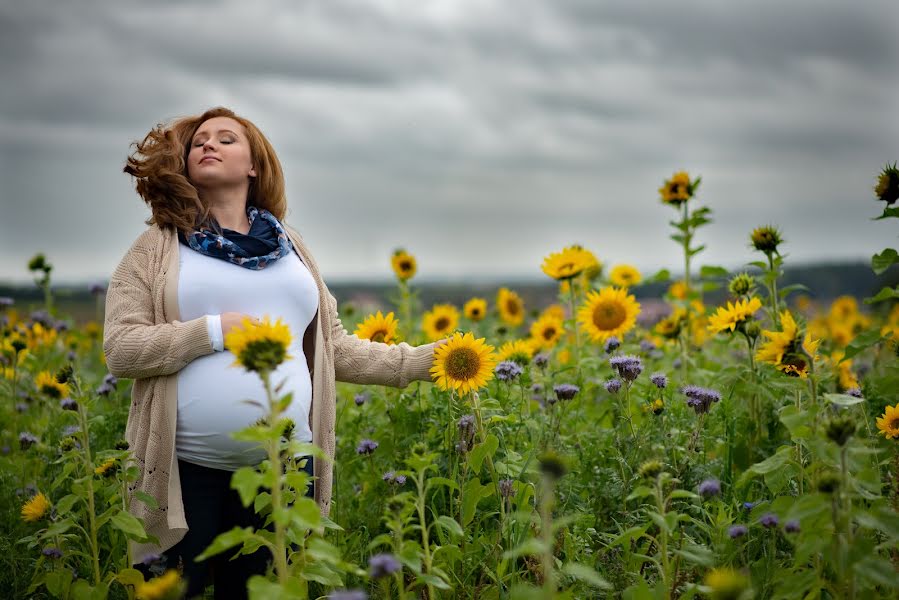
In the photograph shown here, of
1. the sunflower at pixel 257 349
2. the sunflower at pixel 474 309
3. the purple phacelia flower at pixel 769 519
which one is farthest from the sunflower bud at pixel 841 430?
the sunflower at pixel 474 309

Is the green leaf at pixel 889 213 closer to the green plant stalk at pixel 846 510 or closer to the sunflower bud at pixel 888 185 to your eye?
the sunflower bud at pixel 888 185

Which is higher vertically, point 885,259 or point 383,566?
point 885,259

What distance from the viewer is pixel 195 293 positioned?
9.46 feet

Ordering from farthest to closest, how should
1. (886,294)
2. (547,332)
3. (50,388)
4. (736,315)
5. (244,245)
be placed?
1. (547,332)
2. (50,388)
3. (736,315)
4. (244,245)
5. (886,294)

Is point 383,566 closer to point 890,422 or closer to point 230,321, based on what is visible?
point 230,321

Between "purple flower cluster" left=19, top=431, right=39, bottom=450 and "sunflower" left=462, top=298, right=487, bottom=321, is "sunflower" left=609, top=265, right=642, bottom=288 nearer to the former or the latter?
"sunflower" left=462, top=298, right=487, bottom=321

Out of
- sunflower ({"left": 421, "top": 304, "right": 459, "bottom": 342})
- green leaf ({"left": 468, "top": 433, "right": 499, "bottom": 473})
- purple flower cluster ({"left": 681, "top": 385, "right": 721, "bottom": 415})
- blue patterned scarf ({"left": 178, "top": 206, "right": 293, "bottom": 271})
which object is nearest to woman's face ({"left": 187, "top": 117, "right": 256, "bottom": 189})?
blue patterned scarf ({"left": 178, "top": 206, "right": 293, "bottom": 271})

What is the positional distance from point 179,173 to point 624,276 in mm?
3228

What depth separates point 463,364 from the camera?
2.95 metres

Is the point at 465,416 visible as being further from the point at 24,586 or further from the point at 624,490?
the point at 24,586

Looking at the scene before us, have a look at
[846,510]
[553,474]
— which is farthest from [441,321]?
[553,474]

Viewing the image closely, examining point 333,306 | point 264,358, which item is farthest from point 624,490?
point 264,358

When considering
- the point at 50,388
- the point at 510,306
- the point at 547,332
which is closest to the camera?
the point at 50,388

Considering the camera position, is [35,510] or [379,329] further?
[379,329]
